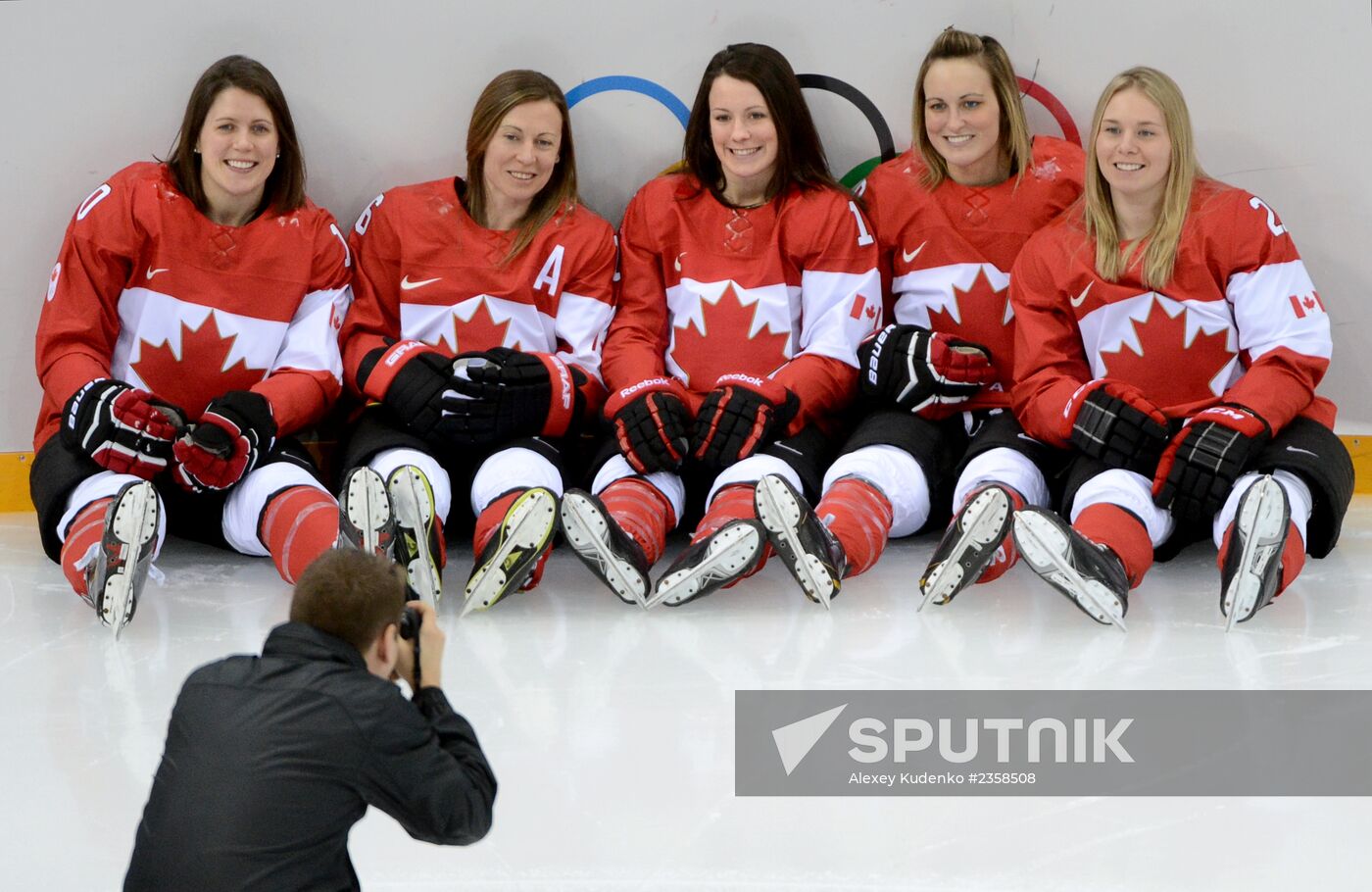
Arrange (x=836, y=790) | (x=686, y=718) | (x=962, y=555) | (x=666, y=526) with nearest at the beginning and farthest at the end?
(x=836, y=790)
(x=686, y=718)
(x=962, y=555)
(x=666, y=526)

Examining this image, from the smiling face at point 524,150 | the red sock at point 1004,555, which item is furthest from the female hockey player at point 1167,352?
the smiling face at point 524,150

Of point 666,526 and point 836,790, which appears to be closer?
point 836,790

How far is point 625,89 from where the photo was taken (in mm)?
3729

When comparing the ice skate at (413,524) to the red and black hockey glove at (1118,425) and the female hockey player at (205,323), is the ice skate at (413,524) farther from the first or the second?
the red and black hockey glove at (1118,425)

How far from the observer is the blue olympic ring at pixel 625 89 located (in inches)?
147

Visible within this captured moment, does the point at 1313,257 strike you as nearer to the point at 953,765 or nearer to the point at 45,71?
the point at 953,765

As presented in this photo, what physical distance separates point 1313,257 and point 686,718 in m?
2.13

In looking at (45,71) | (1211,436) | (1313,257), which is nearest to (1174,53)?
(1313,257)

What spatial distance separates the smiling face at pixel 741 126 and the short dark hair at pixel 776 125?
18mm

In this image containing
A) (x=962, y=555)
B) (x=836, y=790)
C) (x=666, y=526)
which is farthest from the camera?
(x=666, y=526)

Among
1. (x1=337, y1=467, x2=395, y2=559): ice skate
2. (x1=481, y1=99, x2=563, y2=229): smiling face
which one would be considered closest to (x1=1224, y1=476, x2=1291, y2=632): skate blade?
(x1=337, y1=467, x2=395, y2=559): ice skate

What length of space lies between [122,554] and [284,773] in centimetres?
141

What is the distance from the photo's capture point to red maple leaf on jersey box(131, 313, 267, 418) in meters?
3.36

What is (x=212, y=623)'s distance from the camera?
2.92 metres
